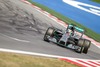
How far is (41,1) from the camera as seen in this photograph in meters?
27.8

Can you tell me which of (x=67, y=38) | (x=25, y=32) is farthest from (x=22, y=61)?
(x=25, y=32)

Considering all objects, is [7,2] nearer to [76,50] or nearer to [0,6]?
[0,6]

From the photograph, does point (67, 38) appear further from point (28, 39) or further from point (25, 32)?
point (25, 32)

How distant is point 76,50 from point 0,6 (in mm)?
6241

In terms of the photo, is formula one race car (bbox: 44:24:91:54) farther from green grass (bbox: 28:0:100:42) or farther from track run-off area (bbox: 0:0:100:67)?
green grass (bbox: 28:0:100:42)

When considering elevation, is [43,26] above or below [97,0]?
below

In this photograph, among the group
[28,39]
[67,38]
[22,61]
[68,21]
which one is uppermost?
[68,21]

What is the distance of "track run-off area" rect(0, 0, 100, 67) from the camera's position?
12.6 meters

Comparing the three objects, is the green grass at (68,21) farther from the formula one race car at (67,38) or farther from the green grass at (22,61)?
the green grass at (22,61)

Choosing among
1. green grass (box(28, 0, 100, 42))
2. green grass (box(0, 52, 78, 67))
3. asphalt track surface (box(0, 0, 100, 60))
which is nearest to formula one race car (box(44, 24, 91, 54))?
A: asphalt track surface (box(0, 0, 100, 60))

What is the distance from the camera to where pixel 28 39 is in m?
15.3

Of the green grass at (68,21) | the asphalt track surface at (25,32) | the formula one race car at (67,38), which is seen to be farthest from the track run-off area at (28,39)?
the green grass at (68,21)

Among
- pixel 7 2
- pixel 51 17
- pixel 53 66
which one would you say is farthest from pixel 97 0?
pixel 53 66

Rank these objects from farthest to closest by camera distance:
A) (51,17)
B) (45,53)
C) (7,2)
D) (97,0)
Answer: (97,0) → (51,17) → (7,2) → (45,53)
